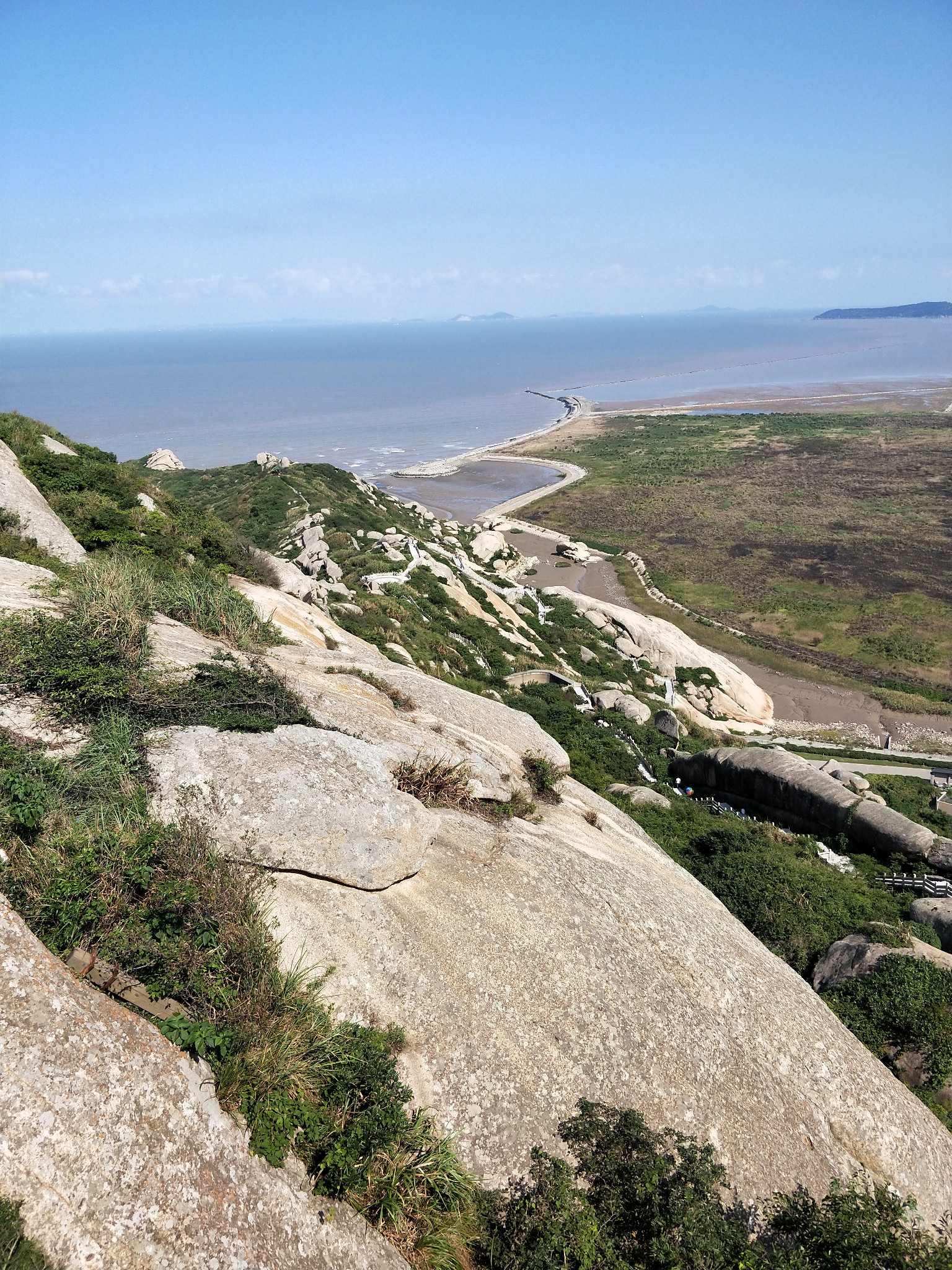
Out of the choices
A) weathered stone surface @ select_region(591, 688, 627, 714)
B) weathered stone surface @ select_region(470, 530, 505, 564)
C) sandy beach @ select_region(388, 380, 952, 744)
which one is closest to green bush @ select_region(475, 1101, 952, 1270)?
weathered stone surface @ select_region(591, 688, 627, 714)

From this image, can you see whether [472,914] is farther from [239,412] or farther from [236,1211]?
[239,412]

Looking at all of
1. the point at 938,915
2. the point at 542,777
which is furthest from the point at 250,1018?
the point at 938,915

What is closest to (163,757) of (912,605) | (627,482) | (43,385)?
(912,605)

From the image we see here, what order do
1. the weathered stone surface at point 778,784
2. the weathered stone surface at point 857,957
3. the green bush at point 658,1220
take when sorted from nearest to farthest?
the green bush at point 658,1220
the weathered stone surface at point 857,957
the weathered stone surface at point 778,784

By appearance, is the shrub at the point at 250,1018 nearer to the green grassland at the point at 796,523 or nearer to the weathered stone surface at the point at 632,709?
the weathered stone surface at the point at 632,709

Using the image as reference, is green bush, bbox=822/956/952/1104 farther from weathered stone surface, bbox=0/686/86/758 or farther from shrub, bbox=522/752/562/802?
weathered stone surface, bbox=0/686/86/758

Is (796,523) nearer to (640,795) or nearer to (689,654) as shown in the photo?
(689,654)

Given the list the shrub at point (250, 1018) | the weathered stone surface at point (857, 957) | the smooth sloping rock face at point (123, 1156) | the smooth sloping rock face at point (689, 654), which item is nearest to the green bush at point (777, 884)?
the weathered stone surface at point (857, 957)
